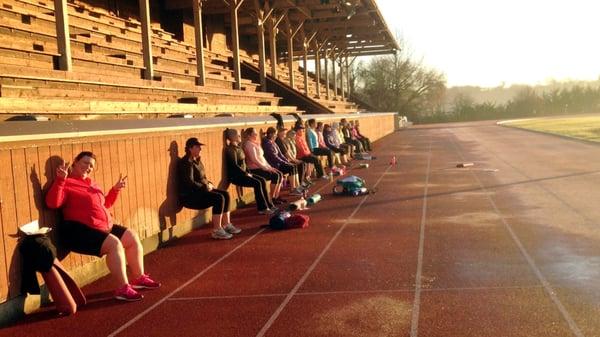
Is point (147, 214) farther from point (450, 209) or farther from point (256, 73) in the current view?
point (256, 73)

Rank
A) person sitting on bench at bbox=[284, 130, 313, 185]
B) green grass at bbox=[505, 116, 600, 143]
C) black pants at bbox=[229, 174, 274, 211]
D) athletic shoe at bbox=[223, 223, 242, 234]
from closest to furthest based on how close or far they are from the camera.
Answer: athletic shoe at bbox=[223, 223, 242, 234]
black pants at bbox=[229, 174, 274, 211]
person sitting on bench at bbox=[284, 130, 313, 185]
green grass at bbox=[505, 116, 600, 143]

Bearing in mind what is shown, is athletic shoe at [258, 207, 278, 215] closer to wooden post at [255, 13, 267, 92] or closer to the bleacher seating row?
the bleacher seating row

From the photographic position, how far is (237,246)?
7.37 meters

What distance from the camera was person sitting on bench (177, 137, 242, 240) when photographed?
7.80 meters

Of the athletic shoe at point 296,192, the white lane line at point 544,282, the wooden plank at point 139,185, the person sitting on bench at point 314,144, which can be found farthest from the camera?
the person sitting on bench at point 314,144

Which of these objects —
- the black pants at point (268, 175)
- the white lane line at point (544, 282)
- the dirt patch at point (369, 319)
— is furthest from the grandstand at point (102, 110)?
the white lane line at point (544, 282)

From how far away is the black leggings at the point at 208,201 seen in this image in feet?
25.6

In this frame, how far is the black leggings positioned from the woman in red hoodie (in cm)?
232

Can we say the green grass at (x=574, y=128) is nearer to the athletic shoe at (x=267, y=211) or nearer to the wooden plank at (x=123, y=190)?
the athletic shoe at (x=267, y=211)

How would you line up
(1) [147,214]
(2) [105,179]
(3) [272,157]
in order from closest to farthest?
(2) [105,179] → (1) [147,214] → (3) [272,157]

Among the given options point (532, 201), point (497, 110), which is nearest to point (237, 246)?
point (532, 201)

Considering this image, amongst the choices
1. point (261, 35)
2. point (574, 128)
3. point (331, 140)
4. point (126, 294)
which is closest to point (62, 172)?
point (126, 294)

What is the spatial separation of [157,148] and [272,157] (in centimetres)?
409

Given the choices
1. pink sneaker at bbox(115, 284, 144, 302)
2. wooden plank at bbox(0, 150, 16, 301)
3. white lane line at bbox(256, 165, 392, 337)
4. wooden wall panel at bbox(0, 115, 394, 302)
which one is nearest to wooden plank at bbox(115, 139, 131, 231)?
wooden wall panel at bbox(0, 115, 394, 302)
